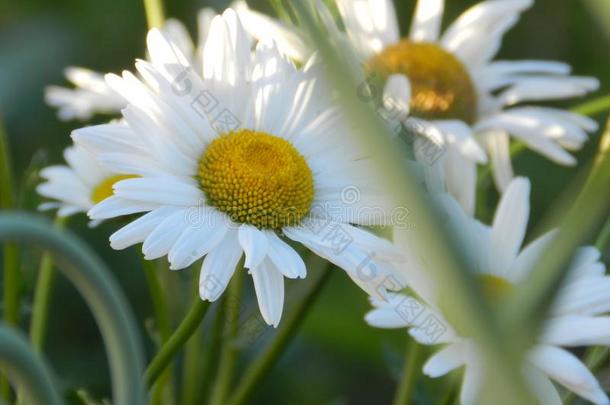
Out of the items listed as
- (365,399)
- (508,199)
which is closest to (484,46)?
(508,199)

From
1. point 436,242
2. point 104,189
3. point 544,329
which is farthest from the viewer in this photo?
point 104,189

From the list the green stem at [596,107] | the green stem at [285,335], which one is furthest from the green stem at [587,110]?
the green stem at [285,335]

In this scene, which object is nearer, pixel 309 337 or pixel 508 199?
pixel 508 199

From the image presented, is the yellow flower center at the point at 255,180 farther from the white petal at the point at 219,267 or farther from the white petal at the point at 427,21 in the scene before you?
the white petal at the point at 427,21

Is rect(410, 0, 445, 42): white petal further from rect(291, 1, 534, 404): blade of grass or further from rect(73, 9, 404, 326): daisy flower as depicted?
rect(291, 1, 534, 404): blade of grass

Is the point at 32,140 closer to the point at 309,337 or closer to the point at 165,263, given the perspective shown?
the point at 309,337

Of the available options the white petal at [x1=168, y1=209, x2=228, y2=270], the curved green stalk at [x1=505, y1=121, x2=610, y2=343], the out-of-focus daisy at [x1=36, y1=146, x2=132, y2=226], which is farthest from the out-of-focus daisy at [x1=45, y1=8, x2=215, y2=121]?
the curved green stalk at [x1=505, y1=121, x2=610, y2=343]

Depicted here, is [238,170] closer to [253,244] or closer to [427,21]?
[253,244]

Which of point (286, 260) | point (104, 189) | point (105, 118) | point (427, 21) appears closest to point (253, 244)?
point (286, 260)
